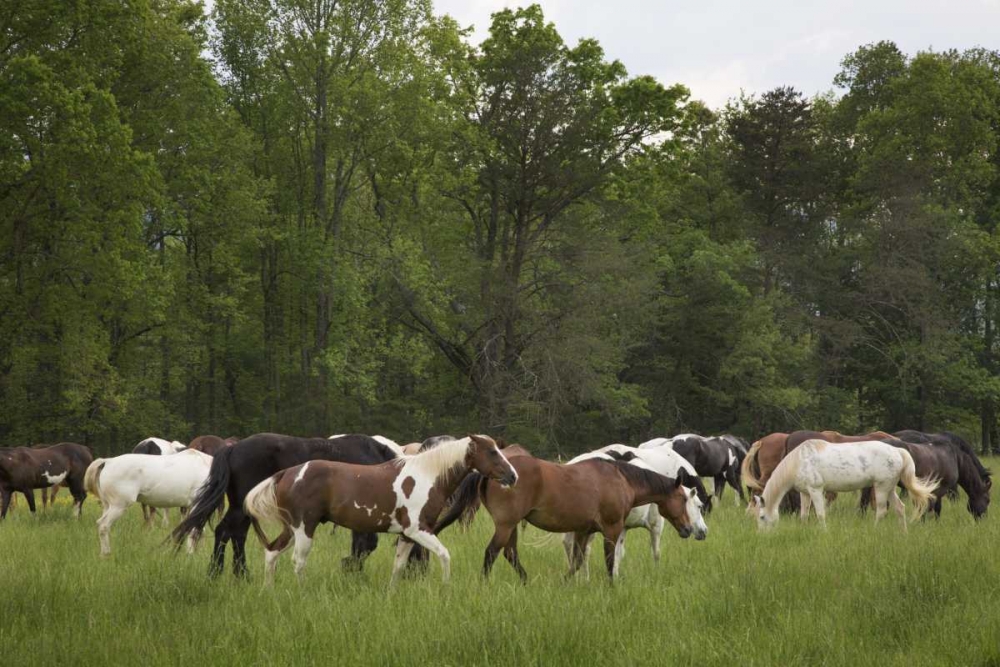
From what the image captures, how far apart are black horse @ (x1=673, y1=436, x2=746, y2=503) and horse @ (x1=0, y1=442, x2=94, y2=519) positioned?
1278 cm

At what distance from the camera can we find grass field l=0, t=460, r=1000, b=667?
22.2 feet

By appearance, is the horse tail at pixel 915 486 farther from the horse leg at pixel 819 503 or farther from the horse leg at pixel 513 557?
the horse leg at pixel 513 557

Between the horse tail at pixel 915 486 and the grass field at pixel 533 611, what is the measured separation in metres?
2.80

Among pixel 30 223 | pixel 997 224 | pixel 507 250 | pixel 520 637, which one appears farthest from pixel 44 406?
pixel 997 224

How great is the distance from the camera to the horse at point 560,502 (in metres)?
9.94

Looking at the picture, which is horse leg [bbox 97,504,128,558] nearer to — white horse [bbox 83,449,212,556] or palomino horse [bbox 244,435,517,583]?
white horse [bbox 83,449,212,556]

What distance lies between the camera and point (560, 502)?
32.9ft

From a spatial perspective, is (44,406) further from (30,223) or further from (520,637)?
(520,637)

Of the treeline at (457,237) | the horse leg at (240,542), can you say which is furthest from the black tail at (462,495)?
the treeline at (457,237)

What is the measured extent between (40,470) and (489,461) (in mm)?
11828

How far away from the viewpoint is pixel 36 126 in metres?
27.3

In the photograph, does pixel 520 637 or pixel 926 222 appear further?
pixel 926 222

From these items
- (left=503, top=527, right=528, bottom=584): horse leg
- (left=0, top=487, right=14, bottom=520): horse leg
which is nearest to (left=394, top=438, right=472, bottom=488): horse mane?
(left=503, top=527, right=528, bottom=584): horse leg

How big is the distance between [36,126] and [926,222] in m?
36.0
